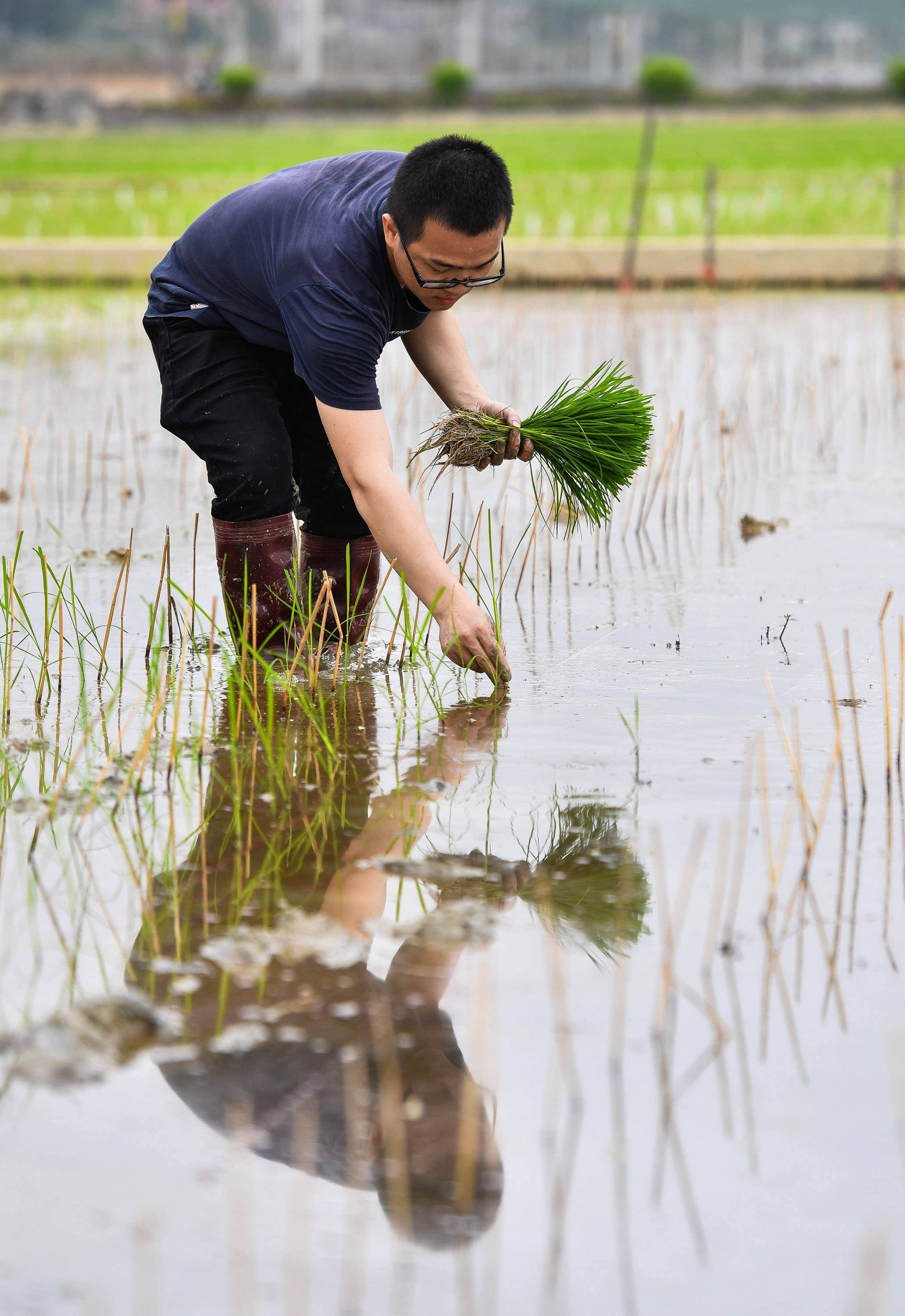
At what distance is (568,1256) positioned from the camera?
1612 millimetres

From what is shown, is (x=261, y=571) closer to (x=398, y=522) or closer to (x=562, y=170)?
(x=398, y=522)

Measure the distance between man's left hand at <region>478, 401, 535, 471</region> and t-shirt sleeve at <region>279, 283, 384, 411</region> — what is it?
1.75ft

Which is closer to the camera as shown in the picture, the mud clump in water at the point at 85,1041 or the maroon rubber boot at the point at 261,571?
the mud clump in water at the point at 85,1041

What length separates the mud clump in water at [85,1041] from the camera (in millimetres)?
1910

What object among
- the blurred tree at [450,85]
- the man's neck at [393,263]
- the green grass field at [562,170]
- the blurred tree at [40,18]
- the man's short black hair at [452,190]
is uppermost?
the blurred tree at [40,18]

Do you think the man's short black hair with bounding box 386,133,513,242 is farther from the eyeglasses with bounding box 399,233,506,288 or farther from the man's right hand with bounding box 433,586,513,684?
the man's right hand with bounding box 433,586,513,684

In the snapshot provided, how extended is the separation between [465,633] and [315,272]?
742mm

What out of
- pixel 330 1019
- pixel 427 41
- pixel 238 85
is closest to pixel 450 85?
pixel 238 85

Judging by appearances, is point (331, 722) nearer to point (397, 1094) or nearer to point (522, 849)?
point (522, 849)

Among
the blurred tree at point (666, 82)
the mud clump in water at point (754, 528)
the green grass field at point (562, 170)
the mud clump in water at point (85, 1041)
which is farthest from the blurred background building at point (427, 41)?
the mud clump in water at point (85, 1041)

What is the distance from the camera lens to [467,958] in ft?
7.23

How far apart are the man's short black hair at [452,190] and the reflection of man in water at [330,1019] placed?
3.35 ft

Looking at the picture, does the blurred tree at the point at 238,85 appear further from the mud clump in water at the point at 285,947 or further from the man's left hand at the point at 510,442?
the mud clump in water at the point at 285,947

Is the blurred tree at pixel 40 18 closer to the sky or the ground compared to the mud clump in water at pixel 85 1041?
closer to the sky
